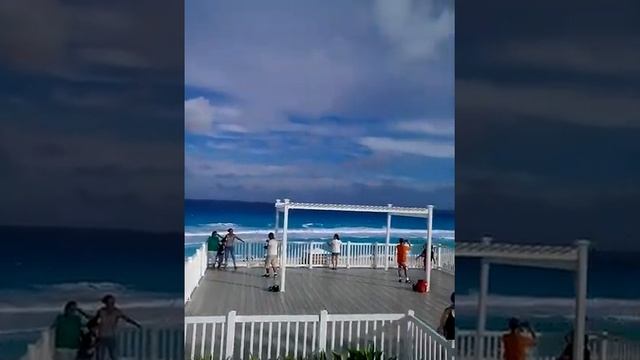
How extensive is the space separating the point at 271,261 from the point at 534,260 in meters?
1.97

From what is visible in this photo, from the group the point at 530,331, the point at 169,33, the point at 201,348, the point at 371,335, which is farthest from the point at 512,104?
the point at 201,348

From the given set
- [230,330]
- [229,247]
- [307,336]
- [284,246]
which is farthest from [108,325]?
[284,246]

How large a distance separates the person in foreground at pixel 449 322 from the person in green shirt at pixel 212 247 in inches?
67.5

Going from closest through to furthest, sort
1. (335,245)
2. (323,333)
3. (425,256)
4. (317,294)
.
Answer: (323,333) < (317,294) < (425,256) < (335,245)

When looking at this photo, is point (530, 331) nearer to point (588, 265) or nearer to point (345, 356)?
point (588, 265)

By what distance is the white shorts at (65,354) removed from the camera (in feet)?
16.0

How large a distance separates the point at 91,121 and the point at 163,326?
1.34 meters

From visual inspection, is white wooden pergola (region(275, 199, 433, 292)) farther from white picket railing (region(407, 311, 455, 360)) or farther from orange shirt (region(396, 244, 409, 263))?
white picket railing (region(407, 311, 455, 360))

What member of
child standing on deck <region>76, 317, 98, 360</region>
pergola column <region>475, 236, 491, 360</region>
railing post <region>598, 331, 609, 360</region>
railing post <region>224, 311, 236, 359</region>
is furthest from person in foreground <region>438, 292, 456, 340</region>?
child standing on deck <region>76, 317, 98, 360</region>

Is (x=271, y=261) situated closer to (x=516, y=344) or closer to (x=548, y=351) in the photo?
(x=516, y=344)

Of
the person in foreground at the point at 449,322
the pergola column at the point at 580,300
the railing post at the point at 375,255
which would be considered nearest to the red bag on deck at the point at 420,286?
the person in foreground at the point at 449,322

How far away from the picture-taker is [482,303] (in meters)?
5.42

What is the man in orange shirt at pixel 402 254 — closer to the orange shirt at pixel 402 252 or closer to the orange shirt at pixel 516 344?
the orange shirt at pixel 402 252

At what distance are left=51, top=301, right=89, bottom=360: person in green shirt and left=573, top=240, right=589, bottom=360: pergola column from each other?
3.09 meters
